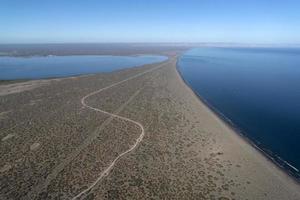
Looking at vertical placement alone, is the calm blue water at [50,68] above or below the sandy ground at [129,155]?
below

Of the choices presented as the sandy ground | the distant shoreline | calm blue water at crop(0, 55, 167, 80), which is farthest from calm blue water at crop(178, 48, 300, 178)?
calm blue water at crop(0, 55, 167, 80)

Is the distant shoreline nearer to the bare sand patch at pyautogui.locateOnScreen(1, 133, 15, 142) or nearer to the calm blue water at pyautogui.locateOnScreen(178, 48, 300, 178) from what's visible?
the calm blue water at pyautogui.locateOnScreen(178, 48, 300, 178)

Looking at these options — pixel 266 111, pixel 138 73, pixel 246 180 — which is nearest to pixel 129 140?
pixel 246 180

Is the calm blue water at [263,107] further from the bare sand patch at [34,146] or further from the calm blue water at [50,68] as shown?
the calm blue water at [50,68]

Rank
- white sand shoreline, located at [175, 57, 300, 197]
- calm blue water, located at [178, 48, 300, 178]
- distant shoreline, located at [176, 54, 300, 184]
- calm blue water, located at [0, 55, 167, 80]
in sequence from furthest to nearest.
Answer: calm blue water, located at [0, 55, 167, 80] < calm blue water, located at [178, 48, 300, 178] < distant shoreline, located at [176, 54, 300, 184] < white sand shoreline, located at [175, 57, 300, 197]

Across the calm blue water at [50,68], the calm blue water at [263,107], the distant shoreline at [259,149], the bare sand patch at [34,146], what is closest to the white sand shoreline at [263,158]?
the distant shoreline at [259,149]

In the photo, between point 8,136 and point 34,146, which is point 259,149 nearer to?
point 34,146

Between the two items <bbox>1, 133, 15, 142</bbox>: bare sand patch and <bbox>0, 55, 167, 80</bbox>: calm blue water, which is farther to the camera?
<bbox>0, 55, 167, 80</bbox>: calm blue water

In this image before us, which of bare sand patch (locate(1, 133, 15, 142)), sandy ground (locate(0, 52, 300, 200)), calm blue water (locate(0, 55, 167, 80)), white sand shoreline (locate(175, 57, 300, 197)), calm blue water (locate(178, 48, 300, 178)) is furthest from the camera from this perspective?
calm blue water (locate(0, 55, 167, 80))
